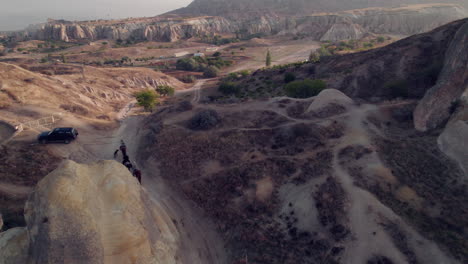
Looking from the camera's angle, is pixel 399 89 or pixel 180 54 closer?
pixel 399 89

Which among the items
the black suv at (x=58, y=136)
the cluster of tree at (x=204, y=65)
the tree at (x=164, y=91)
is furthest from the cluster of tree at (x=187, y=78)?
the black suv at (x=58, y=136)

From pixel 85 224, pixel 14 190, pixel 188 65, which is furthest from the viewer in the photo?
pixel 188 65

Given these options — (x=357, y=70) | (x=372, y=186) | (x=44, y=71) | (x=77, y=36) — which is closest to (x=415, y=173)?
(x=372, y=186)

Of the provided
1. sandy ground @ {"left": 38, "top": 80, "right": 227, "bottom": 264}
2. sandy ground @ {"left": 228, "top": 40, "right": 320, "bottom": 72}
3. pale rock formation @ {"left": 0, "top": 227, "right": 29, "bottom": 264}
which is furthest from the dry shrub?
sandy ground @ {"left": 228, "top": 40, "right": 320, "bottom": 72}

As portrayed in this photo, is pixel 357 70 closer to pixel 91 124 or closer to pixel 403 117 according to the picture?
pixel 403 117

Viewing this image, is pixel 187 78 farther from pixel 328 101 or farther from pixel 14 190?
pixel 14 190

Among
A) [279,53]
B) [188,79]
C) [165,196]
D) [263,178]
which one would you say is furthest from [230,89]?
[279,53]

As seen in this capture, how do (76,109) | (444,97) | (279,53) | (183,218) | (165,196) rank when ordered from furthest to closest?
1. (279,53)
2. (76,109)
3. (444,97)
4. (165,196)
5. (183,218)

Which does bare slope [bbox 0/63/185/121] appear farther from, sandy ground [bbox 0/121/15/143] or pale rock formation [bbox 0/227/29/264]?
pale rock formation [bbox 0/227/29/264]
